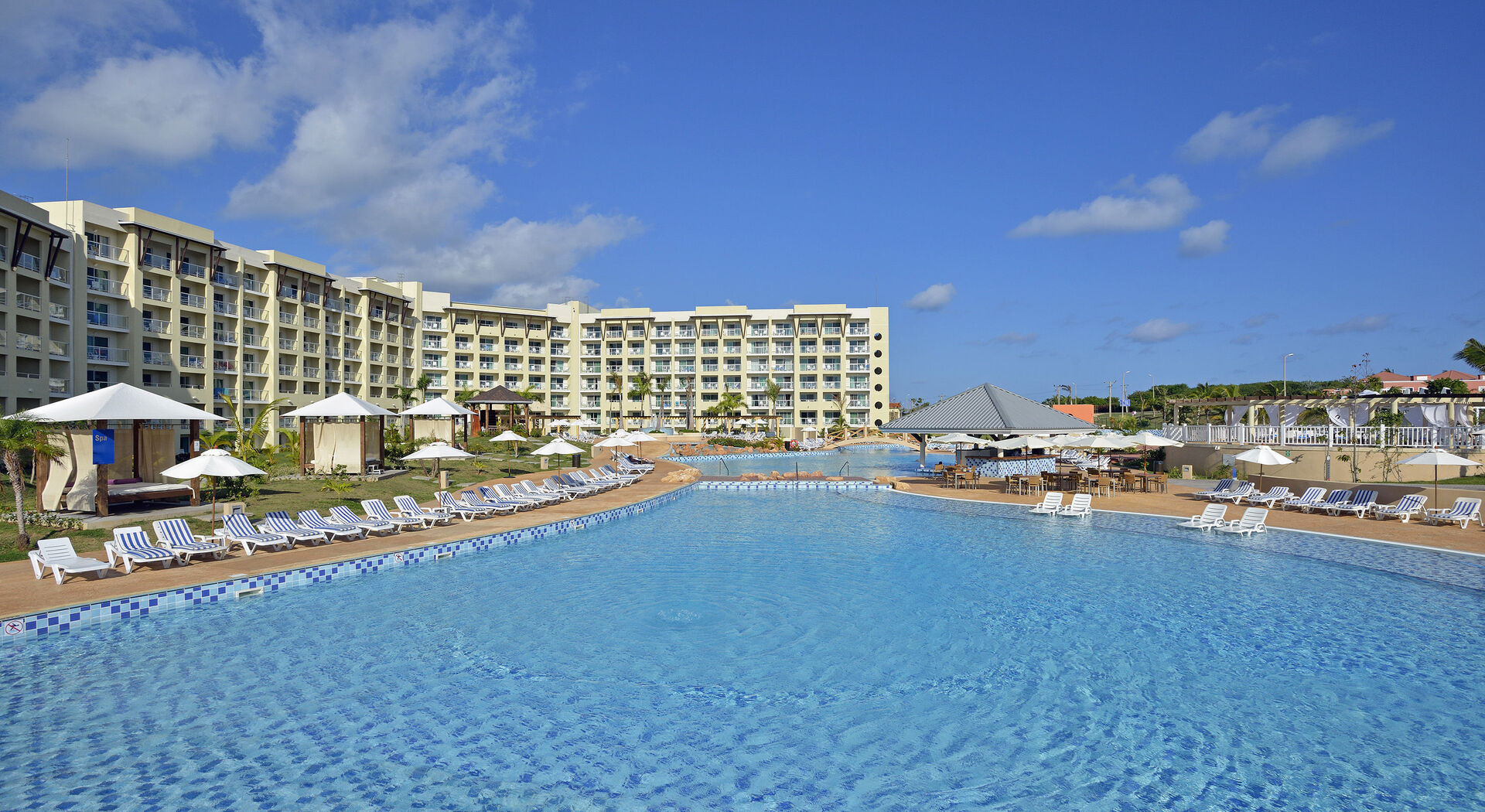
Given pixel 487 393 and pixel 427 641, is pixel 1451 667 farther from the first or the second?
pixel 487 393

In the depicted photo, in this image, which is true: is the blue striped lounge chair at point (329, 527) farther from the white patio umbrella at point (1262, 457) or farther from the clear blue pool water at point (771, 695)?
the white patio umbrella at point (1262, 457)

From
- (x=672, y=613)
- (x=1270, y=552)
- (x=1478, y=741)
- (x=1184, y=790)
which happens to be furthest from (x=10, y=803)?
(x=1270, y=552)

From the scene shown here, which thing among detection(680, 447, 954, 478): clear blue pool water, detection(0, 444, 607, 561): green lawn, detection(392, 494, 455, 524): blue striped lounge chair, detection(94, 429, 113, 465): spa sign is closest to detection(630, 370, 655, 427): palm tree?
detection(680, 447, 954, 478): clear blue pool water

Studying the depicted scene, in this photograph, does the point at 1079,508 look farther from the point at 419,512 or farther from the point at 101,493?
the point at 101,493

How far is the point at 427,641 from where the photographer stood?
28.5 ft

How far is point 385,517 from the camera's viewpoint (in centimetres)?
1450

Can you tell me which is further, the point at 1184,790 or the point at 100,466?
the point at 100,466

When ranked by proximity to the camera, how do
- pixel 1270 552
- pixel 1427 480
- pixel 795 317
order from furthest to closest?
pixel 795 317 < pixel 1427 480 < pixel 1270 552

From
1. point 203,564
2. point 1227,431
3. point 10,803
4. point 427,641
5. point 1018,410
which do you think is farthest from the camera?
point 1227,431

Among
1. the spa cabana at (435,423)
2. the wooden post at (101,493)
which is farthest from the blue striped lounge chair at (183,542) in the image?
the spa cabana at (435,423)

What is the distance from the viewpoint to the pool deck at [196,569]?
30.2 ft

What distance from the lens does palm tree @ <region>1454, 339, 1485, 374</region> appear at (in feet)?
83.2

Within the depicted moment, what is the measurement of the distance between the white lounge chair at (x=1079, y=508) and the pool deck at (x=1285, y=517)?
82cm

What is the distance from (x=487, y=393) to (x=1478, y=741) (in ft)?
111
